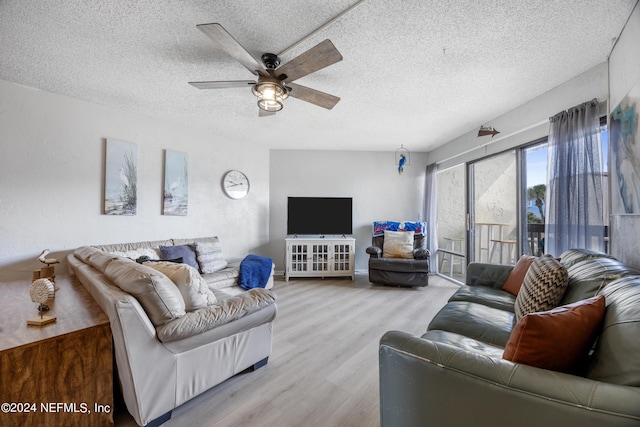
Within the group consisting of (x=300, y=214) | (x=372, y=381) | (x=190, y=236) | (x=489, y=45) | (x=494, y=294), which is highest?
(x=489, y=45)

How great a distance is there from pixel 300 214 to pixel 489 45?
3.42 metres

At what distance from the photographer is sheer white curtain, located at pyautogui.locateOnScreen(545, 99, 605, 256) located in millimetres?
2037

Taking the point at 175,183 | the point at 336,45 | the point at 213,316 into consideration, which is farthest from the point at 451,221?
the point at 175,183

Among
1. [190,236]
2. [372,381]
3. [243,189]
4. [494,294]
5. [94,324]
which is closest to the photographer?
[94,324]

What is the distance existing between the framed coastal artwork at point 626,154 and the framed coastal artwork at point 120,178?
457 centimetres

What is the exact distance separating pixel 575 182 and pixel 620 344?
1983 millimetres

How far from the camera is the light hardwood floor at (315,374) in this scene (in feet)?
4.60

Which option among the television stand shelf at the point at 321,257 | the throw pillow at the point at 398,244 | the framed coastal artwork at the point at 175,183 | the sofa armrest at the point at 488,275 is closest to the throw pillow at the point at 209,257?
the framed coastal artwork at the point at 175,183

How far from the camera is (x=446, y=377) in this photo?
86cm

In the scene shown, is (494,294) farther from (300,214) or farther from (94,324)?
(300,214)

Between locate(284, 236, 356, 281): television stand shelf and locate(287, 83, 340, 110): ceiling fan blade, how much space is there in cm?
263

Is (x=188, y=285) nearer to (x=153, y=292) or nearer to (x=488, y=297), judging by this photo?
(x=153, y=292)

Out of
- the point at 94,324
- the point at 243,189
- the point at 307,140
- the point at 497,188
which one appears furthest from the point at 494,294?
the point at 243,189

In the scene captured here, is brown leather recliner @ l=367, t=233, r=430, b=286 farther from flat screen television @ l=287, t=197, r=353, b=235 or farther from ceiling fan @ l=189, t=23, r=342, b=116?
ceiling fan @ l=189, t=23, r=342, b=116
